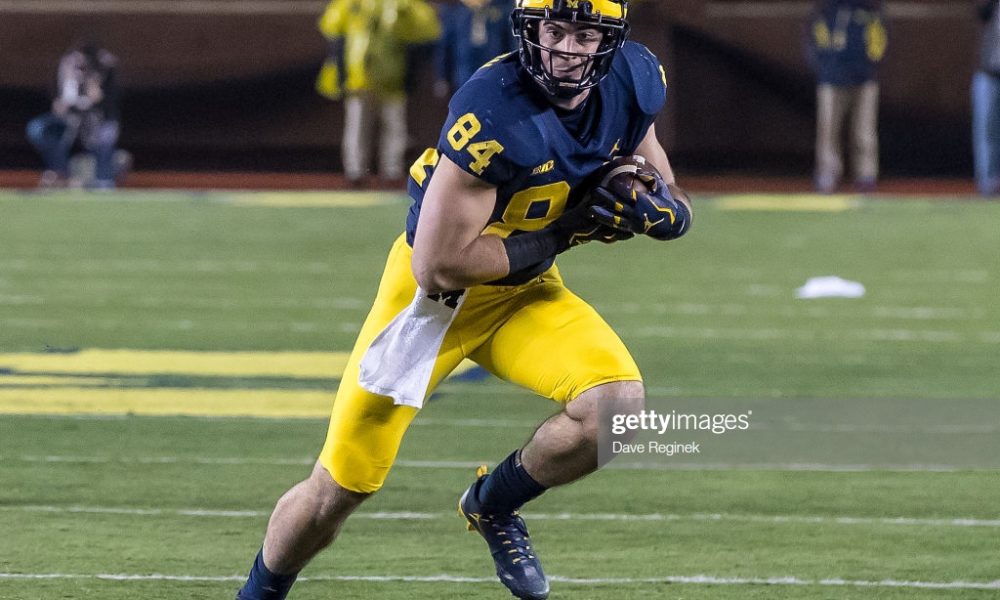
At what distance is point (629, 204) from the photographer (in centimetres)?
405

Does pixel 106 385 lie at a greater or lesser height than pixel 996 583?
lesser

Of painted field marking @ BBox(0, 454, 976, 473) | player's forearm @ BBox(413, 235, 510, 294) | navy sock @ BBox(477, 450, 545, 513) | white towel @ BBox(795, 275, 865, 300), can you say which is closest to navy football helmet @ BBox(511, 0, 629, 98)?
player's forearm @ BBox(413, 235, 510, 294)

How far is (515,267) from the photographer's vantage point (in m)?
4.10

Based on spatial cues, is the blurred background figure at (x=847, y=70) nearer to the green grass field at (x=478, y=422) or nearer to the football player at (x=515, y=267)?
the green grass field at (x=478, y=422)

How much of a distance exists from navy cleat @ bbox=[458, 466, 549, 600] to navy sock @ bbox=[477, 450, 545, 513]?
3 centimetres

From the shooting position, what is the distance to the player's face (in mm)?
4035

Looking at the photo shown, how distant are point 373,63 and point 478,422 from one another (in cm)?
889

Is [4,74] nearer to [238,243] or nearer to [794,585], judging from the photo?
[238,243]

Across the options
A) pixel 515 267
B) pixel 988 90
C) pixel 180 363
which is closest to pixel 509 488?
pixel 515 267

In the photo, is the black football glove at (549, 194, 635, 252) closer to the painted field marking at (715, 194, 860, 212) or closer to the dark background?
the painted field marking at (715, 194, 860, 212)

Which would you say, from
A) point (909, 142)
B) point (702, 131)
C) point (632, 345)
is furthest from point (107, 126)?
point (632, 345)

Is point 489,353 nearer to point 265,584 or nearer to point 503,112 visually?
point 503,112

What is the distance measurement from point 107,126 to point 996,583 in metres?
12.2

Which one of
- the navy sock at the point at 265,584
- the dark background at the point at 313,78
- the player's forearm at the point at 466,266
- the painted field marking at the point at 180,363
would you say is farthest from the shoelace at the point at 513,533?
the dark background at the point at 313,78
